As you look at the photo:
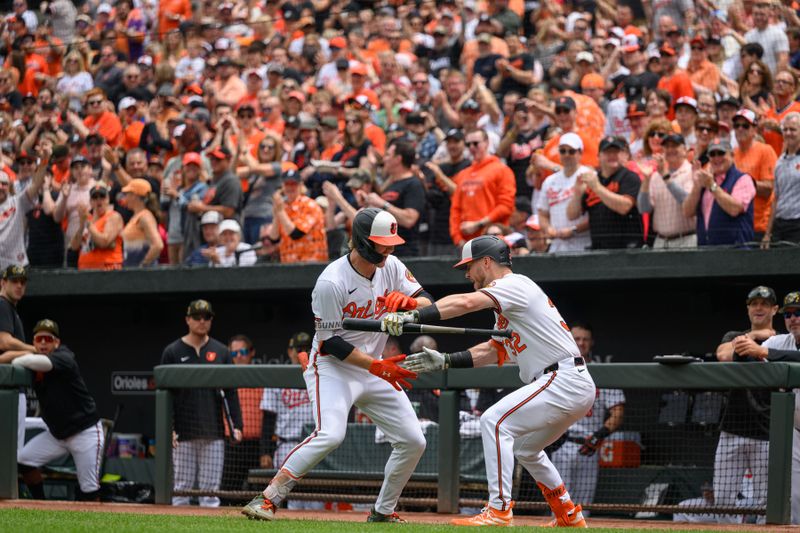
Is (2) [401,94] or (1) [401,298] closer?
(1) [401,298]

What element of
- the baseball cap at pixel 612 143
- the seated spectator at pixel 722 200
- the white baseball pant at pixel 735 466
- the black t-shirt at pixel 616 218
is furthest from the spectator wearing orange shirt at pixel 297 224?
the white baseball pant at pixel 735 466

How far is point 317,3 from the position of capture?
57.6 feet

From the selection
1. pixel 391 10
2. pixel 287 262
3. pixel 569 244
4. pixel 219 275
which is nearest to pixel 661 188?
pixel 569 244

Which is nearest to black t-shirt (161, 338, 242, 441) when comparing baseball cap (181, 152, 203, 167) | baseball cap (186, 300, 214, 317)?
baseball cap (186, 300, 214, 317)

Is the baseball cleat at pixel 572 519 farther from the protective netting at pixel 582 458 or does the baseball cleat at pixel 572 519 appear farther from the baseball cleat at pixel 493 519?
the protective netting at pixel 582 458

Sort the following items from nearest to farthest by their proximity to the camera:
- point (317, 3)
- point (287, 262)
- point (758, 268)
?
point (758, 268)
point (287, 262)
point (317, 3)

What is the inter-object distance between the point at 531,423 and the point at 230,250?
5.72 metres

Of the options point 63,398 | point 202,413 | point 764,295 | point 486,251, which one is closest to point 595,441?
point 764,295

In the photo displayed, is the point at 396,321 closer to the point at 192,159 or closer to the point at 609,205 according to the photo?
the point at 609,205

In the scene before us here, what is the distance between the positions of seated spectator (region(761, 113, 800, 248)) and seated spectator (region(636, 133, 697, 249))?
2.22 ft

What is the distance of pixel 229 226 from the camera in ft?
37.9

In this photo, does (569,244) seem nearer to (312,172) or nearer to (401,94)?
(312,172)

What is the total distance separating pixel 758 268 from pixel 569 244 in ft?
5.51

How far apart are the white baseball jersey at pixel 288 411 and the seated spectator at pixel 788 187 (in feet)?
12.5
